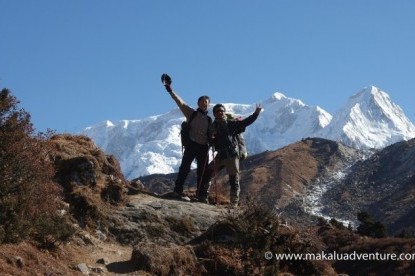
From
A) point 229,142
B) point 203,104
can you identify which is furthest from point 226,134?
point 203,104

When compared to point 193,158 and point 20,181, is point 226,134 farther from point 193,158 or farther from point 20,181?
point 20,181

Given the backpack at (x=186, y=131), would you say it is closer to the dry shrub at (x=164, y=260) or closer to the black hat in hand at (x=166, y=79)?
the black hat in hand at (x=166, y=79)

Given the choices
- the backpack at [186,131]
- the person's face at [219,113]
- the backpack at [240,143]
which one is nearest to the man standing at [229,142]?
the person's face at [219,113]

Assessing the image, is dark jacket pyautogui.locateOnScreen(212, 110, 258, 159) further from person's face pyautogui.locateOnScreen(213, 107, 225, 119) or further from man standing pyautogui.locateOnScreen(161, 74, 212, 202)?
man standing pyautogui.locateOnScreen(161, 74, 212, 202)

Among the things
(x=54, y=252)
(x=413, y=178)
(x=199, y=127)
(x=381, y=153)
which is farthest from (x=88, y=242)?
(x=381, y=153)

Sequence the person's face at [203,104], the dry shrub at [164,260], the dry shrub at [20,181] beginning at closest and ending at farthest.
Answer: the dry shrub at [20,181] → the dry shrub at [164,260] → the person's face at [203,104]

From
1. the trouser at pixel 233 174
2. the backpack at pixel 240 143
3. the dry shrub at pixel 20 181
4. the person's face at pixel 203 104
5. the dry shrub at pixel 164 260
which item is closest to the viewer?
the dry shrub at pixel 20 181

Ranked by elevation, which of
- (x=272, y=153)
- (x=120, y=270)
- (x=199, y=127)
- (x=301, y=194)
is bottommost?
(x=120, y=270)

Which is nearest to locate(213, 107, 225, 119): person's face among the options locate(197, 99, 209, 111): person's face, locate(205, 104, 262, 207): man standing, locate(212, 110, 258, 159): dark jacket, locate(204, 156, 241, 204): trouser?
locate(205, 104, 262, 207): man standing

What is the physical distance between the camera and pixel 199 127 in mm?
14117

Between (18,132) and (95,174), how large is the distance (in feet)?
11.5

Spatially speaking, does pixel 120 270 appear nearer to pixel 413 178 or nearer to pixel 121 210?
pixel 121 210

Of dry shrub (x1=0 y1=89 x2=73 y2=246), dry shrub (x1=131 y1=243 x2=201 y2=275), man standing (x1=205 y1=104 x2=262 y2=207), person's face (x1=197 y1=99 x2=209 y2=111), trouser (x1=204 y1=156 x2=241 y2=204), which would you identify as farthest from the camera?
person's face (x1=197 y1=99 x2=209 y2=111)

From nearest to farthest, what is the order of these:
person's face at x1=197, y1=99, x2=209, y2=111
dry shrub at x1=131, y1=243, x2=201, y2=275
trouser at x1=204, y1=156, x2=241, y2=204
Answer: dry shrub at x1=131, y1=243, x2=201, y2=275, trouser at x1=204, y1=156, x2=241, y2=204, person's face at x1=197, y1=99, x2=209, y2=111
